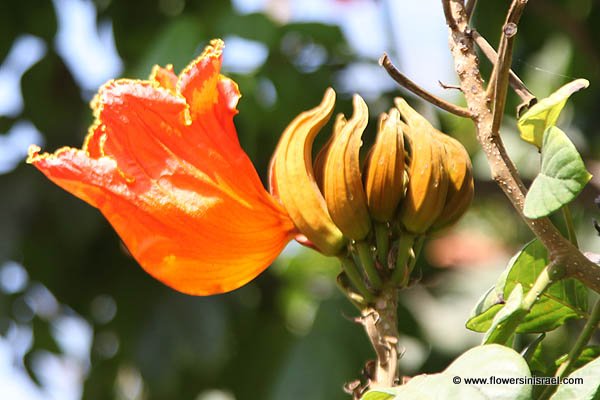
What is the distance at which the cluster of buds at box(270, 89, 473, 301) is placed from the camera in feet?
3.51

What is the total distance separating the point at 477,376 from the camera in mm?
883

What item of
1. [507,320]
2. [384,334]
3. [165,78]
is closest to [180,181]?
[165,78]

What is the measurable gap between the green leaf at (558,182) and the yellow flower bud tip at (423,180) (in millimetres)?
166

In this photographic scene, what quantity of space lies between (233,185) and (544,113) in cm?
35

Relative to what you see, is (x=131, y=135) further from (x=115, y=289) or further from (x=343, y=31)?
(x=115, y=289)

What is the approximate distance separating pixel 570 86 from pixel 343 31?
1.54 metres

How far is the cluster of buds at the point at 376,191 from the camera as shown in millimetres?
1068

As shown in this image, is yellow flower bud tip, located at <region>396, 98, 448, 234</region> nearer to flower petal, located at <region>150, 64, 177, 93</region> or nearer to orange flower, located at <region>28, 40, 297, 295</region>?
orange flower, located at <region>28, 40, 297, 295</region>

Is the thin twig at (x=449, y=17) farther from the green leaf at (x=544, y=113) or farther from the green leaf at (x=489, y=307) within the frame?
the green leaf at (x=489, y=307)

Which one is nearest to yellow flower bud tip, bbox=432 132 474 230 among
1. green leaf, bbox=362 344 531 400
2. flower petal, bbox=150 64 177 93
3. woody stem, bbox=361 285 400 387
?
A: woody stem, bbox=361 285 400 387

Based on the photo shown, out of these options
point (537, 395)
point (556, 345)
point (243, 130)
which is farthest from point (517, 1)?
point (243, 130)

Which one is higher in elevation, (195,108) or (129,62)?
(195,108)

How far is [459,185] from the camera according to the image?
1.10 meters

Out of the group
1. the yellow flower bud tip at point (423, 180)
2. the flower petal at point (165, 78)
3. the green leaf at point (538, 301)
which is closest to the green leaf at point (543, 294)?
the green leaf at point (538, 301)
